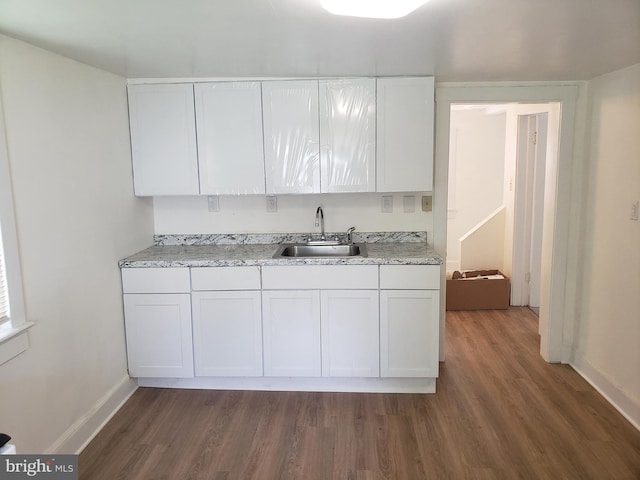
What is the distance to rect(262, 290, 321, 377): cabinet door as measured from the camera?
9.50 feet

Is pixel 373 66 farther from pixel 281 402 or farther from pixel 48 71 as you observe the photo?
pixel 281 402

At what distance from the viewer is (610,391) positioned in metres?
2.82

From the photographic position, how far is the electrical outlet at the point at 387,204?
335cm

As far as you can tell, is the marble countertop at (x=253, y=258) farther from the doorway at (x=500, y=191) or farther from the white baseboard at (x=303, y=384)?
the doorway at (x=500, y=191)

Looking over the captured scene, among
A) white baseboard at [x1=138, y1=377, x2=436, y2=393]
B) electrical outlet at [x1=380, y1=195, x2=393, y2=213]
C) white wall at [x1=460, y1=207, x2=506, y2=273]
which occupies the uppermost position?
electrical outlet at [x1=380, y1=195, x2=393, y2=213]

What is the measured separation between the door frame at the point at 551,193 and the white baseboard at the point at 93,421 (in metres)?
2.30

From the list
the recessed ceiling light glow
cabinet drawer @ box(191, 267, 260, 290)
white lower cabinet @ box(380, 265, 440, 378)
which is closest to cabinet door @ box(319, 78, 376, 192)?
white lower cabinet @ box(380, 265, 440, 378)

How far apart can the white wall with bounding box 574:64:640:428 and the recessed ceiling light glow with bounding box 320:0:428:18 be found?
1.81 m

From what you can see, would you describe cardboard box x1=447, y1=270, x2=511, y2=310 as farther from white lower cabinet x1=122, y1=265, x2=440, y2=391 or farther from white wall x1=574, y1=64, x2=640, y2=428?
white lower cabinet x1=122, y1=265, x2=440, y2=391

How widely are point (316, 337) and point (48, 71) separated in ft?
6.97

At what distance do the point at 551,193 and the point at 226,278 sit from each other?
244 cm

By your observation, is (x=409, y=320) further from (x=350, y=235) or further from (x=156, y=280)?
(x=156, y=280)

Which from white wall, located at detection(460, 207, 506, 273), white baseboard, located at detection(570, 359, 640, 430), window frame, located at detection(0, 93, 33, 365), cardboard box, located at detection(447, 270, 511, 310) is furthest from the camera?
white wall, located at detection(460, 207, 506, 273)

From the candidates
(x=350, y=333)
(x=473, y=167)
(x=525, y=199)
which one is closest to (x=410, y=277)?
(x=350, y=333)
